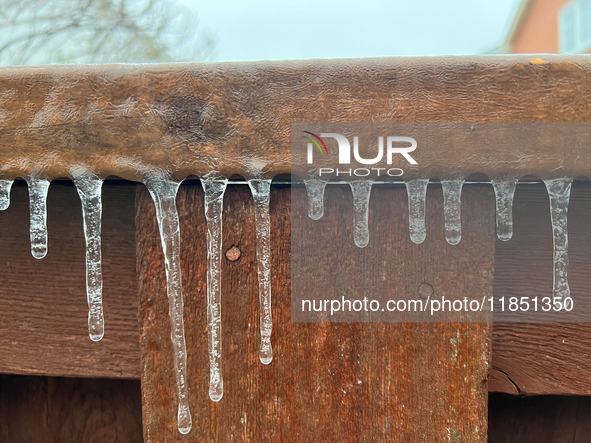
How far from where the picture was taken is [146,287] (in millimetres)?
431

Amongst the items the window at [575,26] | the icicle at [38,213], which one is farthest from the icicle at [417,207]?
the window at [575,26]

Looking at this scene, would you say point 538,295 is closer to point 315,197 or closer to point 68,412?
point 315,197

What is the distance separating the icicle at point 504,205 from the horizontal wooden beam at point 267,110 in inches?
0.9

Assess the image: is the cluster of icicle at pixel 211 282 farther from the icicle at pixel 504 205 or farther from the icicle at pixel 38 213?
the icicle at pixel 504 205

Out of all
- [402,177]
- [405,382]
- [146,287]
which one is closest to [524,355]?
[405,382]

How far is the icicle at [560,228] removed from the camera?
0.38 meters

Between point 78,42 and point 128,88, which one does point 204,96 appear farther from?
point 78,42

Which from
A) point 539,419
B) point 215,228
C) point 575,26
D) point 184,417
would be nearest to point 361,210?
point 215,228

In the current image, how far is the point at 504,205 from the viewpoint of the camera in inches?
15.8

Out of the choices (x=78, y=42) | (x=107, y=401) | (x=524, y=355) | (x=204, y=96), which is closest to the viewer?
(x=204, y=96)

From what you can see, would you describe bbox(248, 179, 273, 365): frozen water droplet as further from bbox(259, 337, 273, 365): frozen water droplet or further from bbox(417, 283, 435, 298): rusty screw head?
bbox(417, 283, 435, 298): rusty screw head

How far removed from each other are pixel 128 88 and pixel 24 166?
0.12 meters

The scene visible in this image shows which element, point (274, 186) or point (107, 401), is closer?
point (274, 186)

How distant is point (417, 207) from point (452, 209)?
4 centimetres
